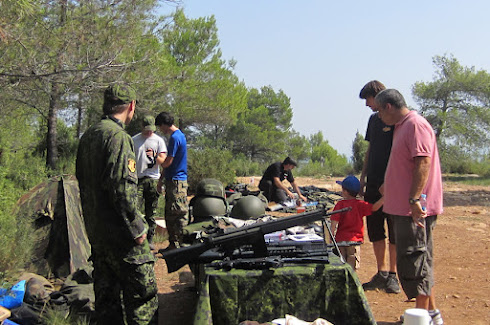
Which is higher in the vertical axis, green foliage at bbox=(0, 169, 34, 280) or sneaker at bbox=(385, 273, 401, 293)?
green foliage at bbox=(0, 169, 34, 280)

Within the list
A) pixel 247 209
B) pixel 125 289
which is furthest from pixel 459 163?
pixel 125 289

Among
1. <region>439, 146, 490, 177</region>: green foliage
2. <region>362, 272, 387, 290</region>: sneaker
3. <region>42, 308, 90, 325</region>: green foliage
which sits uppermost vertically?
<region>439, 146, 490, 177</region>: green foliage

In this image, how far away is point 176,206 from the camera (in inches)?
243

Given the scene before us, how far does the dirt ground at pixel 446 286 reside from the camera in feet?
14.2

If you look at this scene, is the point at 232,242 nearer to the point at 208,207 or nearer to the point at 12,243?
the point at 208,207

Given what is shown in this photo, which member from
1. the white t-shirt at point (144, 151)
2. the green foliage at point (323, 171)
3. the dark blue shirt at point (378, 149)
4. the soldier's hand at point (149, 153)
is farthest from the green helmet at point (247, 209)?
the green foliage at point (323, 171)

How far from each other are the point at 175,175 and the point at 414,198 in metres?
3.42

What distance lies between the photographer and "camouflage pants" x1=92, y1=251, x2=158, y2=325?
3.21 metres

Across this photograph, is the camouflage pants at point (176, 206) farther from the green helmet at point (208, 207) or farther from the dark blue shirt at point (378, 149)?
the dark blue shirt at point (378, 149)

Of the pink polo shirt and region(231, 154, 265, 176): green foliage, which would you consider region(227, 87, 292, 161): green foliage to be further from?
the pink polo shirt

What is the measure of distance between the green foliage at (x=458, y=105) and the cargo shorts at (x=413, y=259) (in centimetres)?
2714

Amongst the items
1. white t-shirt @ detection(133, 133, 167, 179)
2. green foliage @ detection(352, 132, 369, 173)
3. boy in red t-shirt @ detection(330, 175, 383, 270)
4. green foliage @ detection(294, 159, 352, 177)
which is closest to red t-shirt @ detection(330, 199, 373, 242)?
boy in red t-shirt @ detection(330, 175, 383, 270)

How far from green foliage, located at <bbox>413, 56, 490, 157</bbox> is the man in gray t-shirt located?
25.9m

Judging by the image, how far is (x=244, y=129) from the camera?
3416cm
